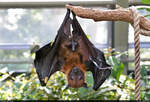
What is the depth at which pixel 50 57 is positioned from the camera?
0.98 m

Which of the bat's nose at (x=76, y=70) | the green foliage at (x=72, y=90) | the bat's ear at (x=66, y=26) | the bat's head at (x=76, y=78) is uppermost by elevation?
the bat's ear at (x=66, y=26)

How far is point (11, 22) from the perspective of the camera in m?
2.49

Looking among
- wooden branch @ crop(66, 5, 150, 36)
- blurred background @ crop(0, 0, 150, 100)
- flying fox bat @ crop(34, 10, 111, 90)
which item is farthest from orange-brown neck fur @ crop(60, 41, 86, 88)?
blurred background @ crop(0, 0, 150, 100)

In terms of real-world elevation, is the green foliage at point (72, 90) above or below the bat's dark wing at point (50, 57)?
below

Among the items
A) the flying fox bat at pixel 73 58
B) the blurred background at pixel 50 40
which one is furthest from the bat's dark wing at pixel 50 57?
the blurred background at pixel 50 40

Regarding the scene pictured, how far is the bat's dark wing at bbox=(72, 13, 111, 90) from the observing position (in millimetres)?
940

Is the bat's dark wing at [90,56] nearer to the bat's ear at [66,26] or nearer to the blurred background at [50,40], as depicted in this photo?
the bat's ear at [66,26]

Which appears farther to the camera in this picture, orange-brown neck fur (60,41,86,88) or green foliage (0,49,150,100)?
green foliage (0,49,150,100)

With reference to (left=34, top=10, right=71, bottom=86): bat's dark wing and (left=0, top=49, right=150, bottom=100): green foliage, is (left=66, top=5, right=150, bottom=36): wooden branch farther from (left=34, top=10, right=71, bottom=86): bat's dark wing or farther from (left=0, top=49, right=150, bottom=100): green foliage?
(left=0, top=49, right=150, bottom=100): green foliage

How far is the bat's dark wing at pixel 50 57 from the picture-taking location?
0.95 metres

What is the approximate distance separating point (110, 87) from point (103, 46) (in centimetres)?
78

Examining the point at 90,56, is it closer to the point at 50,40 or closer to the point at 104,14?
the point at 104,14

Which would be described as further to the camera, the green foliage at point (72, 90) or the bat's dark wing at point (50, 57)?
the green foliage at point (72, 90)

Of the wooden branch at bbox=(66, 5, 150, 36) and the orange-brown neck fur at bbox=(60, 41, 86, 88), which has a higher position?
the wooden branch at bbox=(66, 5, 150, 36)
